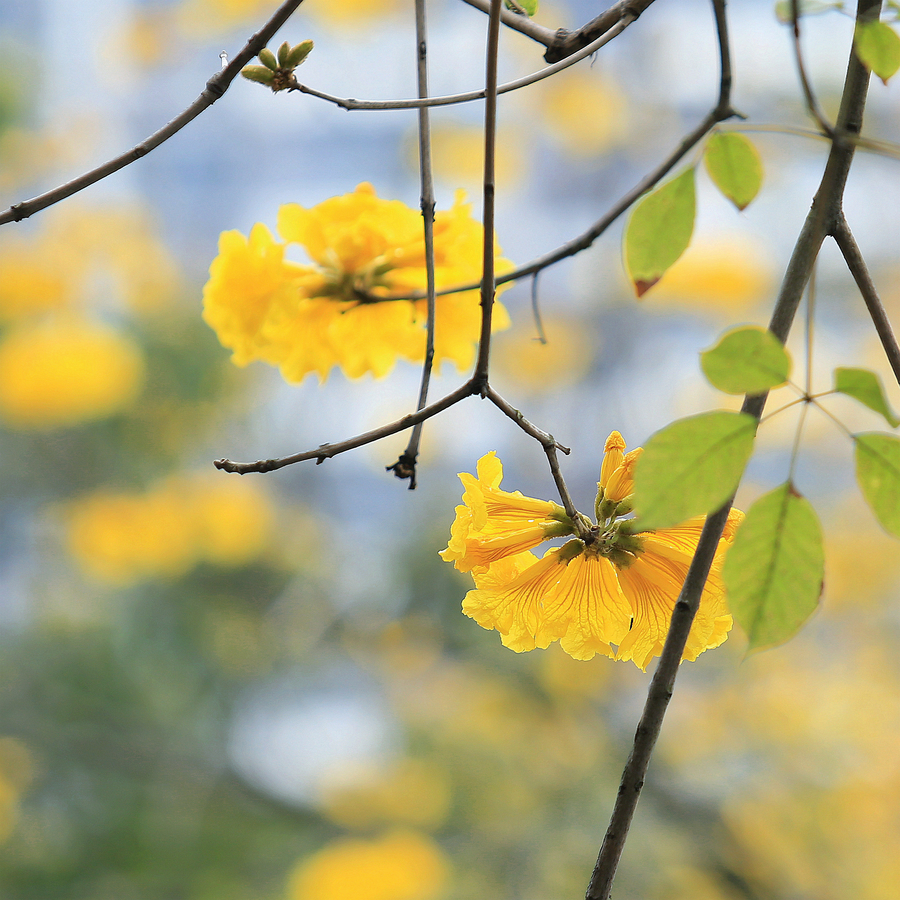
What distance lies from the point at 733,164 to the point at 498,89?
0.21 ft

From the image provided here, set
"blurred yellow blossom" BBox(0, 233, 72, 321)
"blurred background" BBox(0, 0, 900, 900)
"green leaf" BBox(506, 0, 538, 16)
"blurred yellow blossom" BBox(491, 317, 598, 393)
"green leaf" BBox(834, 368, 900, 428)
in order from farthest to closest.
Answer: "blurred yellow blossom" BBox(0, 233, 72, 321), "blurred yellow blossom" BBox(491, 317, 598, 393), "blurred background" BBox(0, 0, 900, 900), "green leaf" BBox(506, 0, 538, 16), "green leaf" BBox(834, 368, 900, 428)

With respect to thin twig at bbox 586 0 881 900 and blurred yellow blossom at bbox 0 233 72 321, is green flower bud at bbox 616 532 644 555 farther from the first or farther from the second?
blurred yellow blossom at bbox 0 233 72 321

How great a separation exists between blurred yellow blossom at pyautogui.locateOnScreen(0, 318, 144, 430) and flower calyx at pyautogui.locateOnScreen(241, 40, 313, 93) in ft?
3.93

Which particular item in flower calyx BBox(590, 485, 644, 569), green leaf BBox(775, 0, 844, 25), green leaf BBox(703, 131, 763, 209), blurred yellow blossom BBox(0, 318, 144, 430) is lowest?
flower calyx BBox(590, 485, 644, 569)

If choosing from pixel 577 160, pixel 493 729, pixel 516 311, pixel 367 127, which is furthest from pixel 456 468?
pixel 367 127

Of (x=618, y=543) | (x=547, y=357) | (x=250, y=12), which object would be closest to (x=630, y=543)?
(x=618, y=543)

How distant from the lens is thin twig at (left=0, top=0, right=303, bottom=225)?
19cm

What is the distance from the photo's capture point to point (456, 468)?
4.58ft

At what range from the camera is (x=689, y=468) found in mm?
130

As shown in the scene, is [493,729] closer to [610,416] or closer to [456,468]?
[456,468]

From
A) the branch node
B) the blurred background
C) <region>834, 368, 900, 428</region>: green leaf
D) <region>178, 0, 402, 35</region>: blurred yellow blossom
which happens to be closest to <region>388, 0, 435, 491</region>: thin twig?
the branch node

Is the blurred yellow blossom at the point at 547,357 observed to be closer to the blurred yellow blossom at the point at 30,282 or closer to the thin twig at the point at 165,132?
the blurred yellow blossom at the point at 30,282

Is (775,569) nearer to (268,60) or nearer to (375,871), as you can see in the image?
(268,60)

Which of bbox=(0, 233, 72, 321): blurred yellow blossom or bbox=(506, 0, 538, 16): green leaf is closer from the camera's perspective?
bbox=(506, 0, 538, 16): green leaf
